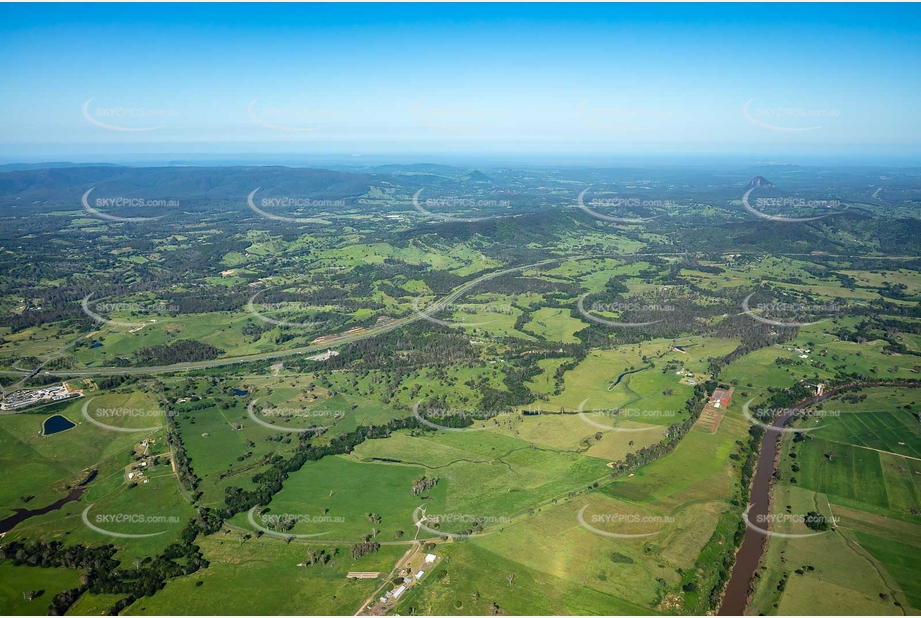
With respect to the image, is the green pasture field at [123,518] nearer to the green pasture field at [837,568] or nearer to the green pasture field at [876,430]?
the green pasture field at [837,568]

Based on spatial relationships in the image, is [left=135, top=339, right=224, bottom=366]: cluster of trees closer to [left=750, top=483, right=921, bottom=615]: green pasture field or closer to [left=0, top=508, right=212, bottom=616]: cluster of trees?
[left=0, top=508, right=212, bottom=616]: cluster of trees

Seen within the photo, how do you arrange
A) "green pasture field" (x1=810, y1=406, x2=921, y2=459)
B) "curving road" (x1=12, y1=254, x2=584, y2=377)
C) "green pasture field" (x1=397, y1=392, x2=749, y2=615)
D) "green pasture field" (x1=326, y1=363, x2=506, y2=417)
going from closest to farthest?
"green pasture field" (x1=397, y1=392, x2=749, y2=615) → "green pasture field" (x1=810, y1=406, x2=921, y2=459) → "green pasture field" (x1=326, y1=363, x2=506, y2=417) → "curving road" (x1=12, y1=254, x2=584, y2=377)

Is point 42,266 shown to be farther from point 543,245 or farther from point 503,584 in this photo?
point 503,584

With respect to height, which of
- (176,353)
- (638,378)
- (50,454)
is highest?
(176,353)

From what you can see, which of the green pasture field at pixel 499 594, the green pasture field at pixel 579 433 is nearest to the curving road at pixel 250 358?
the green pasture field at pixel 579 433

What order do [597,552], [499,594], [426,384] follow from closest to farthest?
1. [499,594]
2. [597,552]
3. [426,384]

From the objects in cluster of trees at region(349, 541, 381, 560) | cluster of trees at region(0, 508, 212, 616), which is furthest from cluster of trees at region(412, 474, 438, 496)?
cluster of trees at region(0, 508, 212, 616)

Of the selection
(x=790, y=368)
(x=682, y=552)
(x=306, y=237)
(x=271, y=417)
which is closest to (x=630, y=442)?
(x=682, y=552)

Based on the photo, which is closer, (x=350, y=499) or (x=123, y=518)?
(x=123, y=518)

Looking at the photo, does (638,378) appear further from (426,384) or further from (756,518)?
(756,518)

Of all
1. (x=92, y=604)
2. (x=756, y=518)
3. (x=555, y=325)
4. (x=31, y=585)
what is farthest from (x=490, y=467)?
(x=555, y=325)
